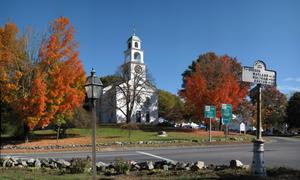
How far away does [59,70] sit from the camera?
33.8 m

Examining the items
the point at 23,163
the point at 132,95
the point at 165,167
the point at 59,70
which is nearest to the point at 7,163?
the point at 23,163

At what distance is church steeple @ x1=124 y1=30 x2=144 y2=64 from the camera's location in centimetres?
7506

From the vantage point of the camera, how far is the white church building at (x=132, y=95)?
210 feet

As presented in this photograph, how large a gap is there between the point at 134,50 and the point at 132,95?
13734mm

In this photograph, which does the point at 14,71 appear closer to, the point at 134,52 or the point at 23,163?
the point at 23,163

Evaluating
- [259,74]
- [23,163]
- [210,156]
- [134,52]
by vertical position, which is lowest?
[210,156]

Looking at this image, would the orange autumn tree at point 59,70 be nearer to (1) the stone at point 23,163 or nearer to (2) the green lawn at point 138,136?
(2) the green lawn at point 138,136

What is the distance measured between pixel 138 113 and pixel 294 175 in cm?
6332

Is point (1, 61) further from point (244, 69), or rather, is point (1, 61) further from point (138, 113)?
point (138, 113)

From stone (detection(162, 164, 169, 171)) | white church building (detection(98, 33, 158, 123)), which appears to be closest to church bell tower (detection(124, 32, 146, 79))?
white church building (detection(98, 33, 158, 123))

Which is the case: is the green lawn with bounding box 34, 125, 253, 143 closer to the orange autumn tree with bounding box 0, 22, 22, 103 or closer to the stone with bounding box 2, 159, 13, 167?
the orange autumn tree with bounding box 0, 22, 22, 103

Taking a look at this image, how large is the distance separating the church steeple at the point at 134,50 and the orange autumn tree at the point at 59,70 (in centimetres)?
3998

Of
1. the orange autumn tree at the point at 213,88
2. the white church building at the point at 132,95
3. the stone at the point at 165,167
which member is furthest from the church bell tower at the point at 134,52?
the stone at the point at 165,167

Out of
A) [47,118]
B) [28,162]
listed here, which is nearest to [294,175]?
[28,162]
